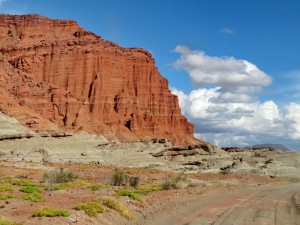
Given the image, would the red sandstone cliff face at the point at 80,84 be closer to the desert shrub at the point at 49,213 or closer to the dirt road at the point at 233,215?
the dirt road at the point at 233,215

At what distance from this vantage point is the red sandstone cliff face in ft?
415

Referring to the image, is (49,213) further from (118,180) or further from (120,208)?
(118,180)

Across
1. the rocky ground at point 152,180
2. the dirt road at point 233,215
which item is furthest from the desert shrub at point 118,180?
the dirt road at point 233,215

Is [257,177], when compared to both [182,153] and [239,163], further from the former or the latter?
[182,153]

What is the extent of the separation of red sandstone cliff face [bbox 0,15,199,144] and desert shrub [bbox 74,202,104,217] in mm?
94948

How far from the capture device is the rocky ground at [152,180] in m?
20.5

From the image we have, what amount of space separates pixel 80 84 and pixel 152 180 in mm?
98536

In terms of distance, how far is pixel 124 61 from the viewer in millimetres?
154250

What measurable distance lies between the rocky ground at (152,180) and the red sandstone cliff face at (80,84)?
23.4 metres

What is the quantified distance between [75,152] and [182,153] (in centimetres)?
2244

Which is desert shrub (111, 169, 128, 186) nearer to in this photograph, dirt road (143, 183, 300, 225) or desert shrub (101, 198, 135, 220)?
dirt road (143, 183, 300, 225)

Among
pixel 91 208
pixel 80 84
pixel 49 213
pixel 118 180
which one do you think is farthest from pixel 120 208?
pixel 80 84

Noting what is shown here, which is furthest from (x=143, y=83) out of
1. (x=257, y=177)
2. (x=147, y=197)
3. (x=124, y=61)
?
(x=147, y=197)

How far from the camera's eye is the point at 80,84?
14362 centimetres
